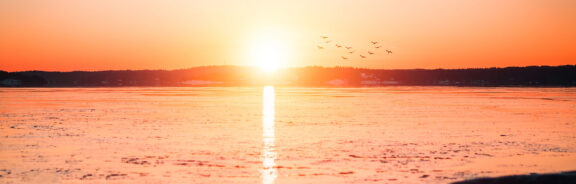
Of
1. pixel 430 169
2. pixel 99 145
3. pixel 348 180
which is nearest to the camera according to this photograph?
pixel 348 180

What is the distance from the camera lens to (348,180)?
15594 millimetres

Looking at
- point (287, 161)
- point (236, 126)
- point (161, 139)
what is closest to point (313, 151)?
point (287, 161)

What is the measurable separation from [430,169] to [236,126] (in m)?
15.7

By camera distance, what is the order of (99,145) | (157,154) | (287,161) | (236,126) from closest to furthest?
(287,161), (157,154), (99,145), (236,126)

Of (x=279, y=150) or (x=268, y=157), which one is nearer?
(x=268, y=157)

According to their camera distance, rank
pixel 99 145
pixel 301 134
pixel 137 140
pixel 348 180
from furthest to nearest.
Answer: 1. pixel 301 134
2. pixel 137 140
3. pixel 99 145
4. pixel 348 180

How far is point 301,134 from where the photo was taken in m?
27.2

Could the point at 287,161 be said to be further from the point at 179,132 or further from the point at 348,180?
the point at 179,132

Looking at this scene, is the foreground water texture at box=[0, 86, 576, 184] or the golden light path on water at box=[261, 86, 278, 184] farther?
the foreground water texture at box=[0, 86, 576, 184]

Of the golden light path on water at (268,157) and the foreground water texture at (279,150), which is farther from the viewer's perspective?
the foreground water texture at (279,150)

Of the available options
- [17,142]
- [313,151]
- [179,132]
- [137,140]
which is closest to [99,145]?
[137,140]

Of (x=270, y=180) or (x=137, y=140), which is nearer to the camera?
(x=270, y=180)

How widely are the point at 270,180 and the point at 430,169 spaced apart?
15.6ft

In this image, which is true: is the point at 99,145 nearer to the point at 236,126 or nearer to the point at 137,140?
the point at 137,140
